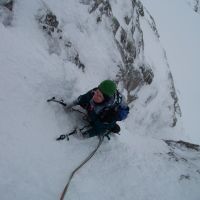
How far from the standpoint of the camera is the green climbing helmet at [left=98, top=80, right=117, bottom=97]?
21.9 feet

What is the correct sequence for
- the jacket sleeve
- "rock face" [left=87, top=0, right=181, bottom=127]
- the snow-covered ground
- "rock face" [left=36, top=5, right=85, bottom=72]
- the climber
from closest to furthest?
the snow-covered ground < the climber < the jacket sleeve < "rock face" [left=36, top=5, right=85, bottom=72] < "rock face" [left=87, top=0, right=181, bottom=127]

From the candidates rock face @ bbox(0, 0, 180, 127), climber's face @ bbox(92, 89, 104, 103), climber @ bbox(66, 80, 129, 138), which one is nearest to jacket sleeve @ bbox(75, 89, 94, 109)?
climber @ bbox(66, 80, 129, 138)

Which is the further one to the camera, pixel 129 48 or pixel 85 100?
pixel 129 48

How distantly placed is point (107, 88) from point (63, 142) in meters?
1.48

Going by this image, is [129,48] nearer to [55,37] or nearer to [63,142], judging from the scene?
[55,37]

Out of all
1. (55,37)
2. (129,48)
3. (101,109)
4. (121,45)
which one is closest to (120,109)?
(101,109)

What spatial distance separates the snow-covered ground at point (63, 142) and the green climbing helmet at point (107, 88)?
127cm

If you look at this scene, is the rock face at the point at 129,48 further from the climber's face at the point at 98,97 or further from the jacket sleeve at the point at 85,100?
the climber's face at the point at 98,97

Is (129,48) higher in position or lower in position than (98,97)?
higher

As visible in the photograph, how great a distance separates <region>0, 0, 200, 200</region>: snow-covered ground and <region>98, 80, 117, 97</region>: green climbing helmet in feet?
4.17

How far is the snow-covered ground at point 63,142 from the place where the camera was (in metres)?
6.11

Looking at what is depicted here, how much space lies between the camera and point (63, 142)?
278 inches

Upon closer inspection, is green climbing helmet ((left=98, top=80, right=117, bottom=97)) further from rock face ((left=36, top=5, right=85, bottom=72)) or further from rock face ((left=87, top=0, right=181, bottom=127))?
rock face ((left=87, top=0, right=181, bottom=127))

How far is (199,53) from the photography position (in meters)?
36.1
